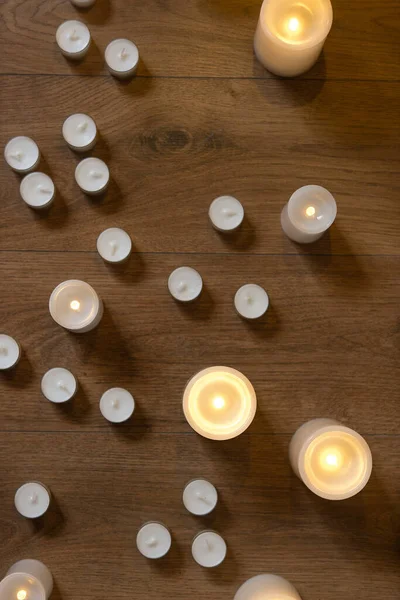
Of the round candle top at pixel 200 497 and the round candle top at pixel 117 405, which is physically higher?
the round candle top at pixel 117 405

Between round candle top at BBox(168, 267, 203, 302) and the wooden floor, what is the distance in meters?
0.02

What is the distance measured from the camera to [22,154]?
0.86 metres

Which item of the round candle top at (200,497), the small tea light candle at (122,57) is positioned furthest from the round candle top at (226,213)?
the round candle top at (200,497)

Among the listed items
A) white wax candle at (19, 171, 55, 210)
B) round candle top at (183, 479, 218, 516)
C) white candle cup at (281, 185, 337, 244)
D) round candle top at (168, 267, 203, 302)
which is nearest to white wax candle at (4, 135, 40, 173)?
white wax candle at (19, 171, 55, 210)

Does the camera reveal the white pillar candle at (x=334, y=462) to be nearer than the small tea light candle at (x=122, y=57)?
Yes

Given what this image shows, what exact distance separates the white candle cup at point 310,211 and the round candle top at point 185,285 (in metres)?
0.15

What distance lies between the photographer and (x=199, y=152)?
2.88 ft

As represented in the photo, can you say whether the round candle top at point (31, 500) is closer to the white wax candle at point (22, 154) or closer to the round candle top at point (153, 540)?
the round candle top at point (153, 540)

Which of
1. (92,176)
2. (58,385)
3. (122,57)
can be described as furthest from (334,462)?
(122,57)

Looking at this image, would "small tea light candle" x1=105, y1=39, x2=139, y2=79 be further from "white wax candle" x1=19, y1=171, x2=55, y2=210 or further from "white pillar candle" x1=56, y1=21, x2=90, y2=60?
"white wax candle" x1=19, y1=171, x2=55, y2=210

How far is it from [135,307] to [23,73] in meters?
0.38

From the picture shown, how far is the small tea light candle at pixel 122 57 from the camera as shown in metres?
0.87

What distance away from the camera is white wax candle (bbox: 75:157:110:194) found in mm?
855

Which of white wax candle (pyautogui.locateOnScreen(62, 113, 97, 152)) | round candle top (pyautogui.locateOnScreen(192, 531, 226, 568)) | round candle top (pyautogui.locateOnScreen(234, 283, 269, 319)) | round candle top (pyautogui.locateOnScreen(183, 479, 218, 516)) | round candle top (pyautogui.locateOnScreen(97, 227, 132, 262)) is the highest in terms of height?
white wax candle (pyautogui.locateOnScreen(62, 113, 97, 152))
